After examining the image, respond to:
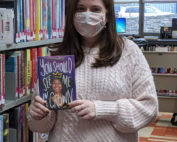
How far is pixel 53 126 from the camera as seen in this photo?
1.55 metres

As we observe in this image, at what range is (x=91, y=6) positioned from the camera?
1.51 metres

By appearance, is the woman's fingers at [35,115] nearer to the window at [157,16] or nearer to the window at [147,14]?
the window at [147,14]

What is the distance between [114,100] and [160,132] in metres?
3.47

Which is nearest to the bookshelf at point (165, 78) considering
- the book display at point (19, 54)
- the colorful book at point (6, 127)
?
the book display at point (19, 54)

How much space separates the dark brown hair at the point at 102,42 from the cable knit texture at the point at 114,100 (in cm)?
3

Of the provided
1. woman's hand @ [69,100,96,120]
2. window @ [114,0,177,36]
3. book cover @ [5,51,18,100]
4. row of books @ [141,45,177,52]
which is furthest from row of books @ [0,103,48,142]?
window @ [114,0,177,36]

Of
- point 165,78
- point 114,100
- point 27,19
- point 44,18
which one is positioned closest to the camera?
point 114,100

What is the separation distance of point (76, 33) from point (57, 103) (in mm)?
366

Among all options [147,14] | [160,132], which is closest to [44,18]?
[160,132]

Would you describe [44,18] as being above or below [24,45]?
above

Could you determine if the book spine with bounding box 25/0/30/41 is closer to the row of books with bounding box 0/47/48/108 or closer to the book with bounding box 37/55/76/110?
the row of books with bounding box 0/47/48/108

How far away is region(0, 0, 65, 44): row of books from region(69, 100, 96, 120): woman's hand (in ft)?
1.68

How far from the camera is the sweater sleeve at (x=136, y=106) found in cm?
145

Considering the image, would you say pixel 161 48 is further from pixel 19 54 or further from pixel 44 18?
pixel 19 54
